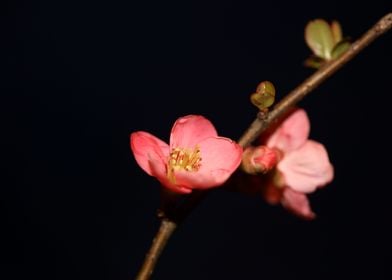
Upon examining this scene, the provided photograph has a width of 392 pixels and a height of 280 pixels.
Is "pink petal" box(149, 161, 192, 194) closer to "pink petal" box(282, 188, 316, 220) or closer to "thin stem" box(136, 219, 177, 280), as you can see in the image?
"thin stem" box(136, 219, 177, 280)

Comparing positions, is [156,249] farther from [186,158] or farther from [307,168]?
[307,168]

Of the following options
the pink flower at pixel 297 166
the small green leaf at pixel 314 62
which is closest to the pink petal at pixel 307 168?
the pink flower at pixel 297 166

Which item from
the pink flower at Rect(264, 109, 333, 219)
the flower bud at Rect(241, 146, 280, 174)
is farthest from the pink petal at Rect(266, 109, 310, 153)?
the flower bud at Rect(241, 146, 280, 174)

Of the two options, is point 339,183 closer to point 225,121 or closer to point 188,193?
point 225,121

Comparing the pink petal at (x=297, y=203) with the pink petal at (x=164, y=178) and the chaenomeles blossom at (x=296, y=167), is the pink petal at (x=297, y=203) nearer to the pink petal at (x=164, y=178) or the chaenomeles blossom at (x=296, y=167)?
the chaenomeles blossom at (x=296, y=167)

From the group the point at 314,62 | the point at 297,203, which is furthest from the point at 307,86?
the point at 297,203

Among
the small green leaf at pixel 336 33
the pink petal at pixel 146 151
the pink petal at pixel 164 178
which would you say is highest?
the small green leaf at pixel 336 33
